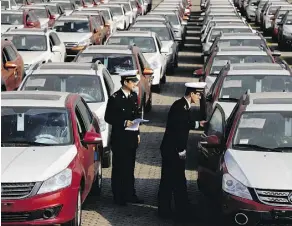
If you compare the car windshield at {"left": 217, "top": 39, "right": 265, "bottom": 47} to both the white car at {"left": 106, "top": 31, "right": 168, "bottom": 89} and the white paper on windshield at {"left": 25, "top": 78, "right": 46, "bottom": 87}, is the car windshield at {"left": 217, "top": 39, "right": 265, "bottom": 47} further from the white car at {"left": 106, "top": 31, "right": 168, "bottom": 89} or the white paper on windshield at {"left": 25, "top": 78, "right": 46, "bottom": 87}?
the white paper on windshield at {"left": 25, "top": 78, "right": 46, "bottom": 87}

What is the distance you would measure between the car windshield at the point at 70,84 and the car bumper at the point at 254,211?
5635 millimetres

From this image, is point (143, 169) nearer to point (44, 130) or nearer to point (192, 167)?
point (192, 167)

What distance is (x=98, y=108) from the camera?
48.1 feet

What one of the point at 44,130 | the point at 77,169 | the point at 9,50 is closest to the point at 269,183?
the point at 77,169

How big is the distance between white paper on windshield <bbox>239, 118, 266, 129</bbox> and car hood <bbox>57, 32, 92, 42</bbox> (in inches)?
723

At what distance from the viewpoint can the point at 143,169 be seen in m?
14.2

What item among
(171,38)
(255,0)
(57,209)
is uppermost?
(57,209)

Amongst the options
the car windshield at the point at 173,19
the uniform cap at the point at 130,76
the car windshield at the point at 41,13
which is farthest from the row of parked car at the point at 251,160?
the car windshield at the point at 41,13

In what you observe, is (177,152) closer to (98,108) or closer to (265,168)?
(265,168)

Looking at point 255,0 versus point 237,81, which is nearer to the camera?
point 237,81

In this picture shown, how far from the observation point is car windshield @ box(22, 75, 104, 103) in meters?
15.2

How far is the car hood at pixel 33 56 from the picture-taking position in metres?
22.7

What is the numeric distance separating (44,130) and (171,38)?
17977mm

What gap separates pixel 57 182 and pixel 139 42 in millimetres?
14492
